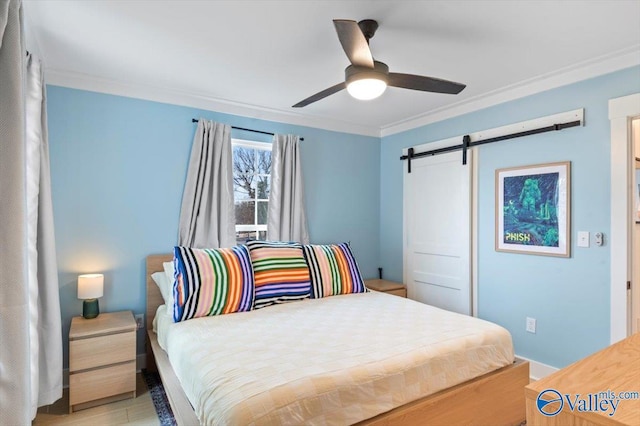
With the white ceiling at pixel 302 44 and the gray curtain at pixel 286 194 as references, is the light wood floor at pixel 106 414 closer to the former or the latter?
the gray curtain at pixel 286 194

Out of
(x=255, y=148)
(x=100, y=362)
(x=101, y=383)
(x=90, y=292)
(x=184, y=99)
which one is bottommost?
(x=101, y=383)

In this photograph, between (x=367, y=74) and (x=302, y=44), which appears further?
(x=302, y=44)

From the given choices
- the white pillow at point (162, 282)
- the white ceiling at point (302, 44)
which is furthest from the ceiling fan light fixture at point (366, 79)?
the white pillow at point (162, 282)

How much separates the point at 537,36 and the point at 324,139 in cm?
231

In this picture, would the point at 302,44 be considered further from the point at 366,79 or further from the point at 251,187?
the point at 251,187

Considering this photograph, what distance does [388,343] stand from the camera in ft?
6.11

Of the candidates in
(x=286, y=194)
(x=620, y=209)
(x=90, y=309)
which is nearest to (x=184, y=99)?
(x=286, y=194)

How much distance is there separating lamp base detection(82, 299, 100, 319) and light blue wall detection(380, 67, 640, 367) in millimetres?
3306

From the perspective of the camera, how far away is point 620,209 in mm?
2453

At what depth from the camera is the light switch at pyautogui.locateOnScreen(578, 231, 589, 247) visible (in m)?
2.63

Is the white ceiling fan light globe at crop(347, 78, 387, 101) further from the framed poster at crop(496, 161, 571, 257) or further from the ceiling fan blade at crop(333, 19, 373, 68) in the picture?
the framed poster at crop(496, 161, 571, 257)

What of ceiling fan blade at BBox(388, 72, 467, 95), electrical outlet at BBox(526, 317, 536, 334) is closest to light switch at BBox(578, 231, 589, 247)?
electrical outlet at BBox(526, 317, 536, 334)

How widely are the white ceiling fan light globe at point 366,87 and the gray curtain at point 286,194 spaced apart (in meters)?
1.70

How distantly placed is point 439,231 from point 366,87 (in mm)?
2170
